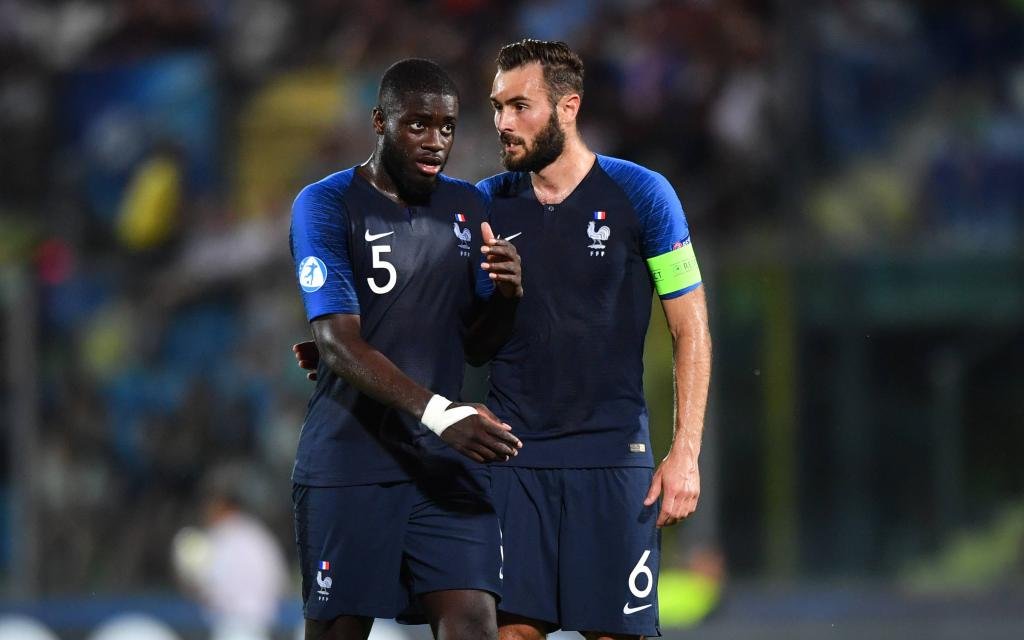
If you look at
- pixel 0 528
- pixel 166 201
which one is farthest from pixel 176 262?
pixel 0 528

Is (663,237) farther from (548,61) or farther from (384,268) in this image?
(384,268)

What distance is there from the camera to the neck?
4805 millimetres

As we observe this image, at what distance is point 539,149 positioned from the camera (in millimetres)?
4707

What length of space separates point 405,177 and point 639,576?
4.57ft

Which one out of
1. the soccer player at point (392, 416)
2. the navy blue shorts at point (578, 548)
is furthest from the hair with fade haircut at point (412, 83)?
the navy blue shorts at point (578, 548)

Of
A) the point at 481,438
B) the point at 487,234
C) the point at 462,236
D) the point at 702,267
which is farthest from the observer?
the point at 702,267

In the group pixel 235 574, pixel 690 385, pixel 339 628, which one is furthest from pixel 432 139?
pixel 235 574

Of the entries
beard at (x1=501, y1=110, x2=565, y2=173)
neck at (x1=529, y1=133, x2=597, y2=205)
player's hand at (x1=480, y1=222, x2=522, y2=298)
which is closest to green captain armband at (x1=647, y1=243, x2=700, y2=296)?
neck at (x1=529, y1=133, x2=597, y2=205)

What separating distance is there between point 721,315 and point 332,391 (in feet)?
22.7

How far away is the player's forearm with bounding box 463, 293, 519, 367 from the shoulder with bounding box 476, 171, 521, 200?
399mm

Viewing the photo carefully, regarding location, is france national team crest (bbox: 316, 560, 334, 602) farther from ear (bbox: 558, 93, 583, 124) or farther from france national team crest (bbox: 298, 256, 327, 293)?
ear (bbox: 558, 93, 583, 124)

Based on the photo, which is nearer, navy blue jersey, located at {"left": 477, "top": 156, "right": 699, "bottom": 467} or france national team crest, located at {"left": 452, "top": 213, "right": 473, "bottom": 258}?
france national team crest, located at {"left": 452, "top": 213, "right": 473, "bottom": 258}

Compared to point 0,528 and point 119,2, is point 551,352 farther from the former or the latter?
point 119,2

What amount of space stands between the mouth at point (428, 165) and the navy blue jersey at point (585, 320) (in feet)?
1.62
